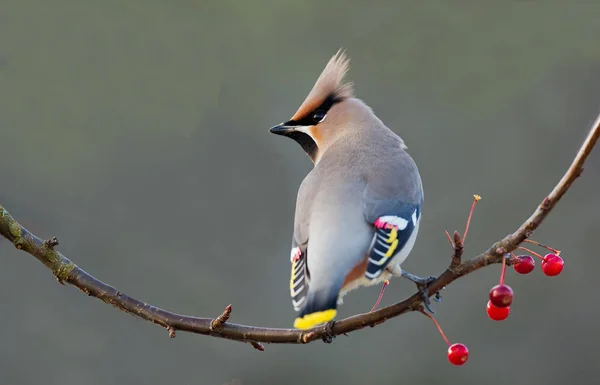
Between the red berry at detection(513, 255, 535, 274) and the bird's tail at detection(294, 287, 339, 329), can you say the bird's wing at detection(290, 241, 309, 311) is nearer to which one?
the bird's tail at detection(294, 287, 339, 329)

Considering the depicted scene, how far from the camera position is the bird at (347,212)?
8.23 ft

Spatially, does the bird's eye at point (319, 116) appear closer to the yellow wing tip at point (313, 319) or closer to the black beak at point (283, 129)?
the black beak at point (283, 129)

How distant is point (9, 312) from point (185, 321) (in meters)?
4.10

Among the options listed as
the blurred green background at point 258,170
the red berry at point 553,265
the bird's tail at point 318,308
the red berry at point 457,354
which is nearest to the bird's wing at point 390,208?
the bird's tail at point 318,308

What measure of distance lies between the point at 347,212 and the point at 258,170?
13.0 feet

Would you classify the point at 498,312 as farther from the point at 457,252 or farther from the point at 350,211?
the point at 350,211

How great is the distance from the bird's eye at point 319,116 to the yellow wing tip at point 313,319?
1185 mm

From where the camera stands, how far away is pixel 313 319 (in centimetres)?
231

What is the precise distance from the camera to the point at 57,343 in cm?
606

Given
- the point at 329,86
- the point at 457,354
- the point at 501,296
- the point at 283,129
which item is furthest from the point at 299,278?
the point at 329,86

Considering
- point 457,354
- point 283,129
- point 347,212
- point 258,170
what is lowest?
point 457,354

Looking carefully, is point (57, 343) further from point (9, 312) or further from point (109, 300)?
point (109, 300)

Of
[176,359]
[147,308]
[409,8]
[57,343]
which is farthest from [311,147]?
[409,8]

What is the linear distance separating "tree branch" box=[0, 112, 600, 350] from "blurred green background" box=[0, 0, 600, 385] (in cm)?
285
